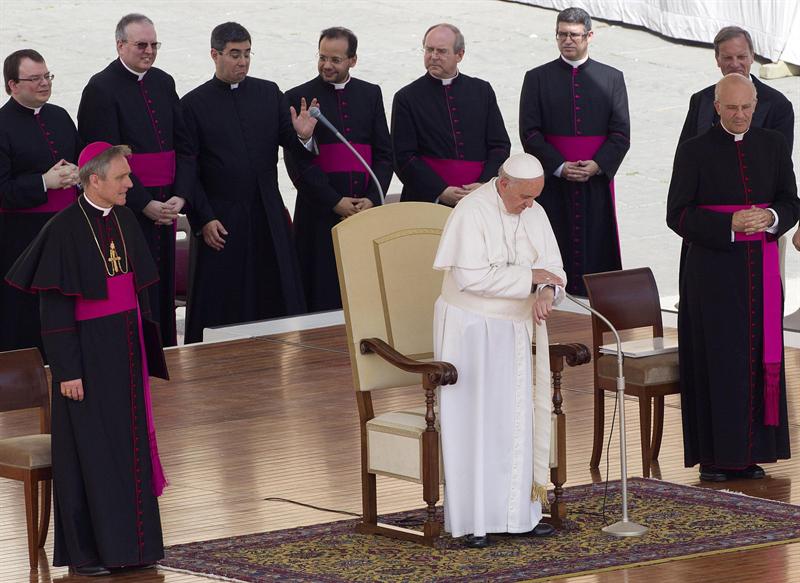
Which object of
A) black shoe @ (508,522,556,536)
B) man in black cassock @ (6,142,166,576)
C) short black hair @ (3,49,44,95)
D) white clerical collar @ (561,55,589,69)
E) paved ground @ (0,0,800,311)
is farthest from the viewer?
paved ground @ (0,0,800,311)

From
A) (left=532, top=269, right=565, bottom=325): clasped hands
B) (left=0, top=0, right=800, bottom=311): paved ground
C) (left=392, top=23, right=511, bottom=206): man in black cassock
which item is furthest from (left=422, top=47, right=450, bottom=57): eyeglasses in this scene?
(left=0, top=0, right=800, bottom=311): paved ground

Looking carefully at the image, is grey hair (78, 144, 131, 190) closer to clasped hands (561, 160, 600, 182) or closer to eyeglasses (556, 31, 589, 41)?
clasped hands (561, 160, 600, 182)

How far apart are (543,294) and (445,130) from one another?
151 inches

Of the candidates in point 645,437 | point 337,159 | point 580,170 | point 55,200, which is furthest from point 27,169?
point 645,437

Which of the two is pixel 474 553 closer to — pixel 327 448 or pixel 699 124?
pixel 327 448

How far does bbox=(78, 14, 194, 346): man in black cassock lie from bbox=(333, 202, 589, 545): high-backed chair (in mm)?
3043

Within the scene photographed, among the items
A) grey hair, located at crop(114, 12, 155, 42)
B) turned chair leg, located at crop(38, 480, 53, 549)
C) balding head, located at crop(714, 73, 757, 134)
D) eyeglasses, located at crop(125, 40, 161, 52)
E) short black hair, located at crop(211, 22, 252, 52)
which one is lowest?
turned chair leg, located at crop(38, 480, 53, 549)

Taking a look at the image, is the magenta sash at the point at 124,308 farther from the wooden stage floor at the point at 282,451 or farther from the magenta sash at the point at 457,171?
the magenta sash at the point at 457,171

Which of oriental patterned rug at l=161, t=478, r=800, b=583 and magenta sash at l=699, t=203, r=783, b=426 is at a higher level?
magenta sash at l=699, t=203, r=783, b=426

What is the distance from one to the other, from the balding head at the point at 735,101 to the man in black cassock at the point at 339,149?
3091 mm

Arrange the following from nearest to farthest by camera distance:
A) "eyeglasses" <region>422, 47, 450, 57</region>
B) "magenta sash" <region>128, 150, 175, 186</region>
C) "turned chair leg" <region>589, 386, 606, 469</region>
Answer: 1. "turned chair leg" <region>589, 386, 606, 469</region>
2. "magenta sash" <region>128, 150, 175, 186</region>
3. "eyeglasses" <region>422, 47, 450, 57</region>

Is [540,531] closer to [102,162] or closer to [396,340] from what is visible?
[396,340]

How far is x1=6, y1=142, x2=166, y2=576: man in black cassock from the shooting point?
18.1 feet

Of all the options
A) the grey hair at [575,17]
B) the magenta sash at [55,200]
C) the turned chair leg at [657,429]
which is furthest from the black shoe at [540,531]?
the grey hair at [575,17]
